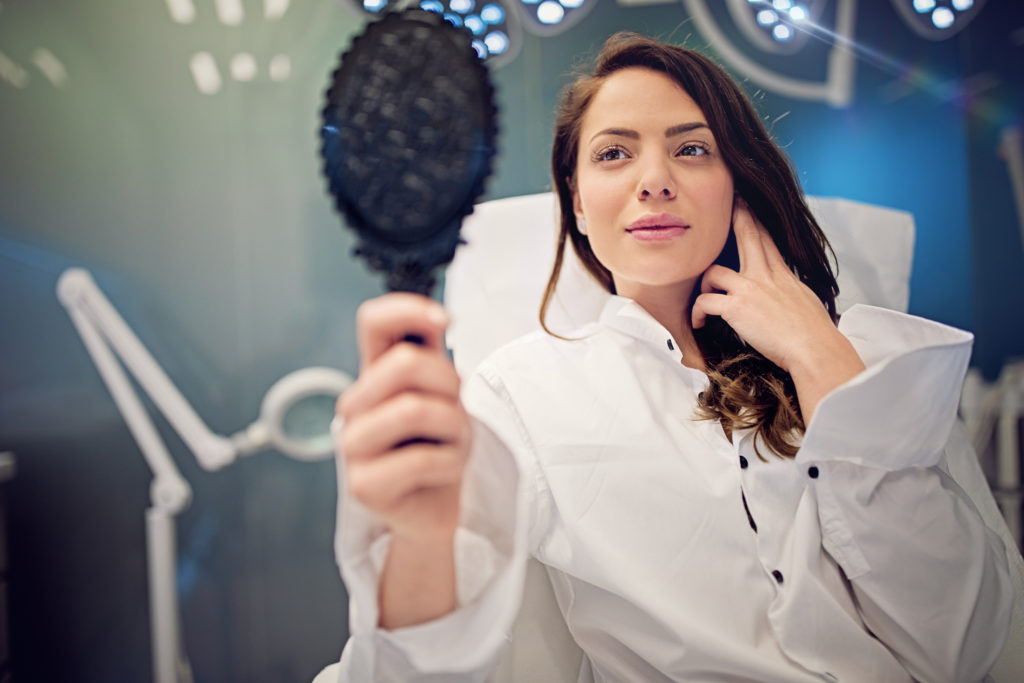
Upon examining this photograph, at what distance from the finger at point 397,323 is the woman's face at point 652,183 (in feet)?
1.56

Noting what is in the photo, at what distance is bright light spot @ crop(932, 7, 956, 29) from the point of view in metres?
1.17

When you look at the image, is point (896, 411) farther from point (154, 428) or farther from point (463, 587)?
point (154, 428)

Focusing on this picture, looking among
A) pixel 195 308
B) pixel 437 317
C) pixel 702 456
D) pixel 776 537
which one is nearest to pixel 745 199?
pixel 702 456

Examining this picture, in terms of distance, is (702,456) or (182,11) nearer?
(702,456)

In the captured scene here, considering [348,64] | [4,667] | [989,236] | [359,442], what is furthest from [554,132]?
[4,667]

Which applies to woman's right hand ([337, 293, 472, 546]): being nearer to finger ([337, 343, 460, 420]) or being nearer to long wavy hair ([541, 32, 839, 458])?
finger ([337, 343, 460, 420])

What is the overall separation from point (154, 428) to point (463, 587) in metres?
0.88

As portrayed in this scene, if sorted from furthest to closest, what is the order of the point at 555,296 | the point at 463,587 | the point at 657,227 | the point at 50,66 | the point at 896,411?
the point at 50,66 < the point at 555,296 < the point at 657,227 < the point at 896,411 < the point at 463,587

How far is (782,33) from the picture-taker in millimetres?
1125

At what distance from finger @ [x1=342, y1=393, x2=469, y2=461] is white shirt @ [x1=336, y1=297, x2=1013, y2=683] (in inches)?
9.6

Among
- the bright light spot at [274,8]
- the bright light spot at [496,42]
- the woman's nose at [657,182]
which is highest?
the bright light spot at [274,8]

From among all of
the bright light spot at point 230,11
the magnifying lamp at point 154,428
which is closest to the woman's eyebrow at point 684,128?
the magnifying lamp at point 154,428

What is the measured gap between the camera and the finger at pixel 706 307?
3.15 ft

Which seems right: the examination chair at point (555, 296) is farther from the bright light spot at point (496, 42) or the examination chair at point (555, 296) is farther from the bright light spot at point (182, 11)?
the bright light spot at point (182, 11)
